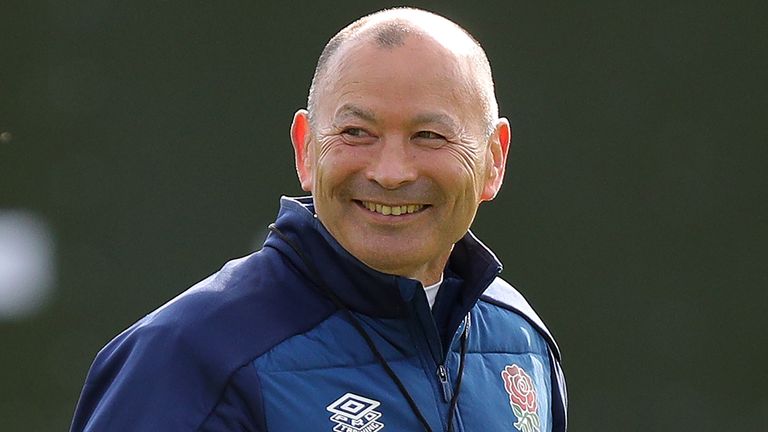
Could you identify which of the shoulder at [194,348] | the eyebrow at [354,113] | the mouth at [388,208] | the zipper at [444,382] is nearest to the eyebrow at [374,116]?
the eyebrow at [354,113]

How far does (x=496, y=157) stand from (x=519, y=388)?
1.20 feet

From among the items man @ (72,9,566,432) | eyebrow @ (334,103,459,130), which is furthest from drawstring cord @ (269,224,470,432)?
eyebrow @ (334,103,459,130)

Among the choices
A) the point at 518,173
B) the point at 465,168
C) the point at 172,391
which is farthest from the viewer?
the point at 518,173

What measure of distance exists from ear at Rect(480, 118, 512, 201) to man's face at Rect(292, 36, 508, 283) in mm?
86

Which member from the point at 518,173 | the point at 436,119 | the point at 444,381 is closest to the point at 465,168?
the point at 436,119

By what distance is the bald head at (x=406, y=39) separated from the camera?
201 cm

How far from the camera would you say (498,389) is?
213 centimetres

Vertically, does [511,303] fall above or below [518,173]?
above

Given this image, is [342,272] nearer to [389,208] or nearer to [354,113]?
[389,208]

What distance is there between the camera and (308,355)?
1933 millimetres

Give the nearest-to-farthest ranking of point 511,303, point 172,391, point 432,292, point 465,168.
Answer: point 172,391, point 465,168, point 432,292, point 511,303

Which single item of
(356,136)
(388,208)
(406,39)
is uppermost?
(406,39)

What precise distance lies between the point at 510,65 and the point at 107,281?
144 cm

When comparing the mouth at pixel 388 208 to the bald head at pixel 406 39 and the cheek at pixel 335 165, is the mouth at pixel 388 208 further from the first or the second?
the bald head at pixel 406 39
